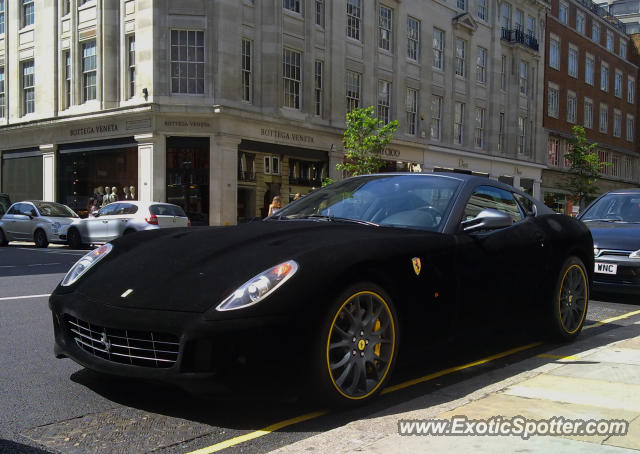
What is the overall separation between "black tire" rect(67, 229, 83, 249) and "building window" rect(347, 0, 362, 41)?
15797 millimetres

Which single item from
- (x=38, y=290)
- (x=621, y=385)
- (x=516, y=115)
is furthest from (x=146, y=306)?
(x=516, y=115)

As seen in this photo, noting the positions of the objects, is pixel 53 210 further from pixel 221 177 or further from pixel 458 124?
pixel 458 124

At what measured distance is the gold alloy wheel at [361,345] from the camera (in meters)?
3.55

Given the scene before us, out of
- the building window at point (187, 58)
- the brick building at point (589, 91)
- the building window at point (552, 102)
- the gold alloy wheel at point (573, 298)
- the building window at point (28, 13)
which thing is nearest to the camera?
the gold alloy wheel at point (573, 298)

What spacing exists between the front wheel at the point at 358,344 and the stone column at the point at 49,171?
27.1 meters

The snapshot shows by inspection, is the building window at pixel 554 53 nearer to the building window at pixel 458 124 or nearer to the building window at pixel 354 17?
the building window at pixel 458 124

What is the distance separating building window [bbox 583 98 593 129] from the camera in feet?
164

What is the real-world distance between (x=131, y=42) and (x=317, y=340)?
79.0ft

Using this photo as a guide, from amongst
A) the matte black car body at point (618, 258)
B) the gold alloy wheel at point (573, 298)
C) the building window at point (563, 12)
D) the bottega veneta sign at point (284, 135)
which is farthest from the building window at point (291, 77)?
the building window at point (563, 12)

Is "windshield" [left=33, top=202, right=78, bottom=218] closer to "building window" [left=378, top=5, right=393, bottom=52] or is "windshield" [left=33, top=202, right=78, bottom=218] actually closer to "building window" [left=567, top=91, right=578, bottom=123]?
"building window" [left=378, top=5, right=393, bottom=52]

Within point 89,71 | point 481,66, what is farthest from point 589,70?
point 89,71

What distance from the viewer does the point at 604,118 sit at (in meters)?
53.2

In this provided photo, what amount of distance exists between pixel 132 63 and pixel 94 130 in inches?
132

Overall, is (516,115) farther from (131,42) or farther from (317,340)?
(317,340)
